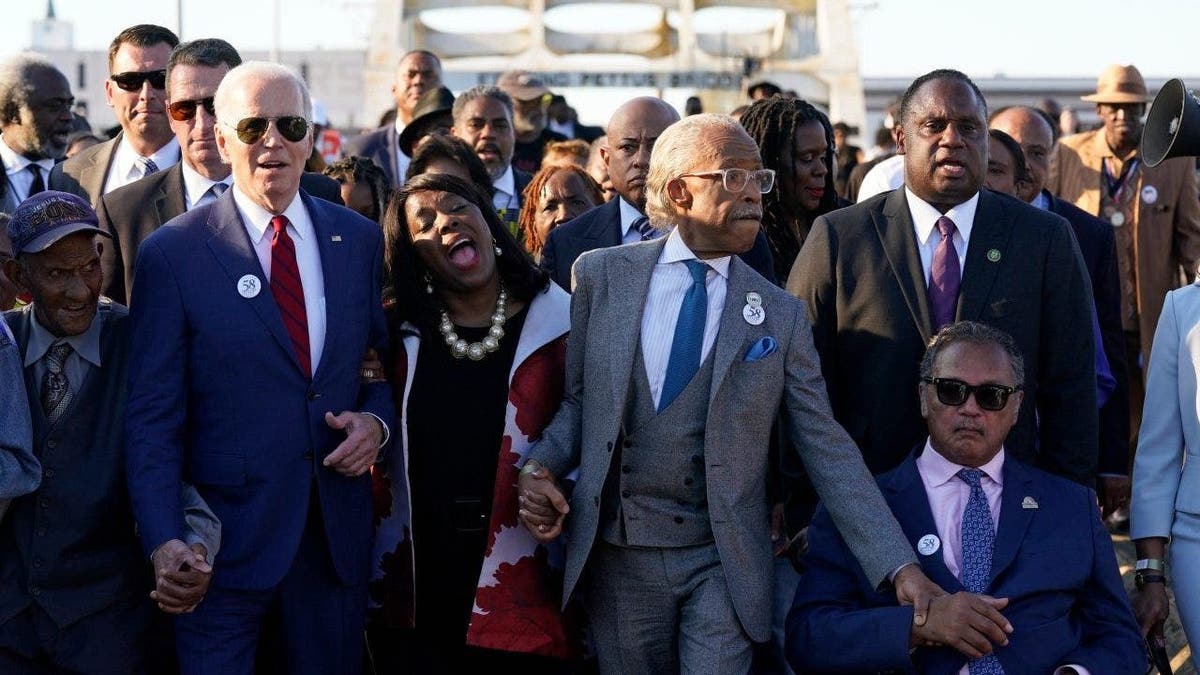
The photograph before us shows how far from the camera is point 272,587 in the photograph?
486 cm

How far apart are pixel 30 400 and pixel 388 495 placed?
1.15 m

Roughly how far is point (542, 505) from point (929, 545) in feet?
3.80

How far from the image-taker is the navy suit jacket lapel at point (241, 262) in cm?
486

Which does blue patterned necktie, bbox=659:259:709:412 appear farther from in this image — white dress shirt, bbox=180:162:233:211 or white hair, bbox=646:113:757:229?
white dress shirt, bbox=180:162:233:211

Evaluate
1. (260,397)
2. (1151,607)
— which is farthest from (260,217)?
(1151,607)

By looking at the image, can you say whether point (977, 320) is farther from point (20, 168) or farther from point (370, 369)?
point (20, 168)

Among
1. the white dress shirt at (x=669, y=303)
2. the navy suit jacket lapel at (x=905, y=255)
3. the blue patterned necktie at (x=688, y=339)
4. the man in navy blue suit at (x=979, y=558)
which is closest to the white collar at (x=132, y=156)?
the white dress shirt at (x=669, y=303)

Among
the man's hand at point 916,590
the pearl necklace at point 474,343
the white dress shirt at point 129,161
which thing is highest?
the white dress shirt at point 129,161

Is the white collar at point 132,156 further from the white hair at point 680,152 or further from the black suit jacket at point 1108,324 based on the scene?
the black suit jacket at point 1108,324

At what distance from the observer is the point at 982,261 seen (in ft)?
17.6

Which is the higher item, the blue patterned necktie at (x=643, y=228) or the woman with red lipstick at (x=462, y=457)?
the blue patterned necktie at (x=643, y=228)

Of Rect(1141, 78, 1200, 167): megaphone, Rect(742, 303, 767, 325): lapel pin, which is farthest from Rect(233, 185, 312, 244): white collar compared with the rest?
Rect(1141, 78, 1200, 167): megaphone

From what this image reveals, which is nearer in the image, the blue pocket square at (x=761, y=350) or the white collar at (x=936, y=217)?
the blue pocket square at (x=761, y=350)

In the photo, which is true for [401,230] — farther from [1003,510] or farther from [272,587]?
[1003,510]
